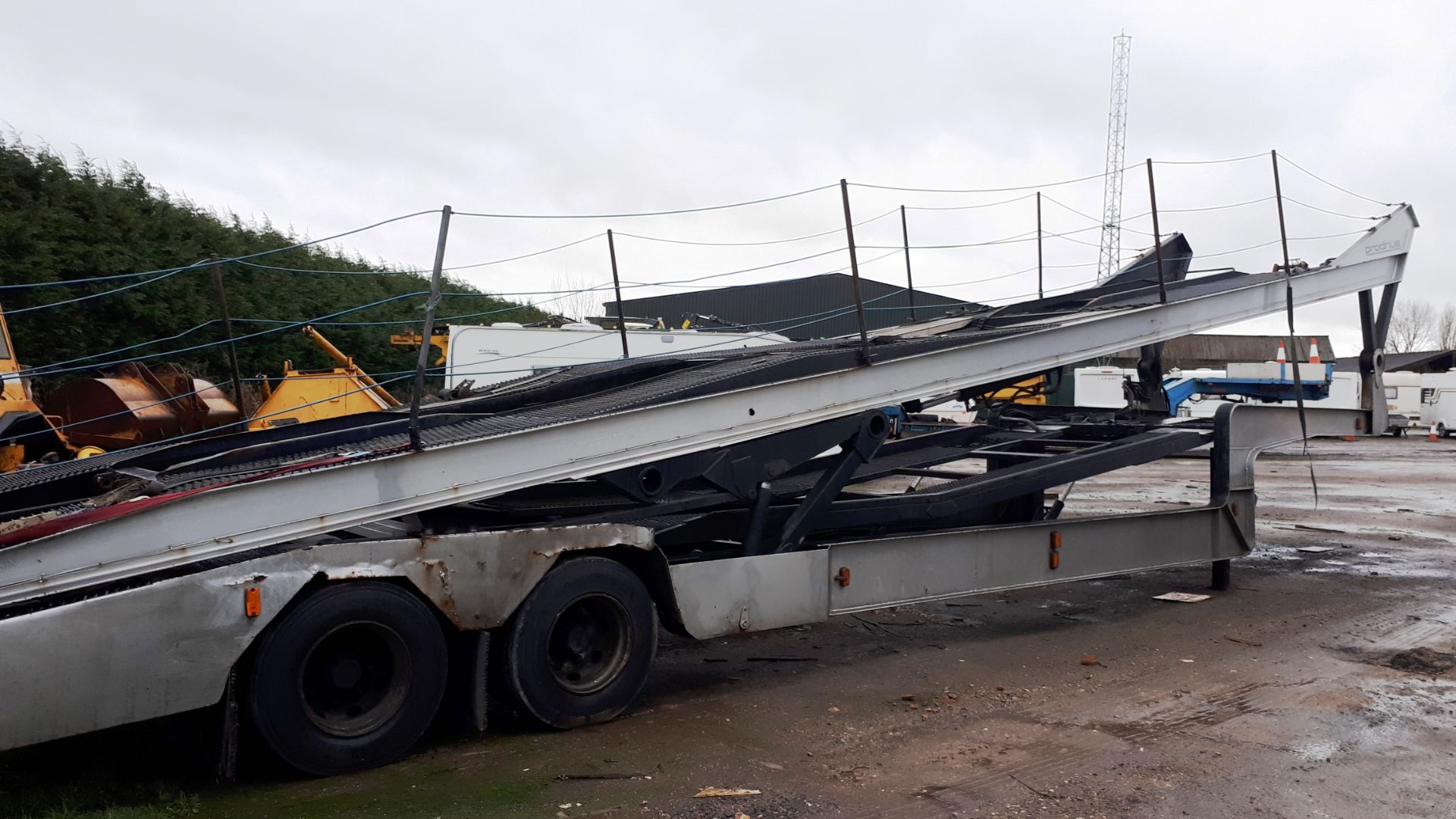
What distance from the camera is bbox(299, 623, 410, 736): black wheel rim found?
4.84 m

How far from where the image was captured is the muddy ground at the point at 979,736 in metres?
4.62

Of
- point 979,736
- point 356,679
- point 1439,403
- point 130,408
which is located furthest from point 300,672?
point 1439,403

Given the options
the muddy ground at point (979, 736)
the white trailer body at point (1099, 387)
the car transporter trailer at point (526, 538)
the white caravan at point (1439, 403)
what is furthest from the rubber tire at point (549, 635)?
the white caravan at point (1439, 403)

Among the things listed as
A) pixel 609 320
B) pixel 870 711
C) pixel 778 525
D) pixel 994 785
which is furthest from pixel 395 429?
pixel 609 320

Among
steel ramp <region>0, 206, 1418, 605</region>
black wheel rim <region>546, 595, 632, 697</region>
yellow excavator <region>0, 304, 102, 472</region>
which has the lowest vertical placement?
black wheel rim <region>546, 595, 632, 697</region>

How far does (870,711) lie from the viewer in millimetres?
6078

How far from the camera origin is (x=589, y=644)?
5758 mm

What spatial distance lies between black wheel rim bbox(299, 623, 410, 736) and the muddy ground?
0.92 ft

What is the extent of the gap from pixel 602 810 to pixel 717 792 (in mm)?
554

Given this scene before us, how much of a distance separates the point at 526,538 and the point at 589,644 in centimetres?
81

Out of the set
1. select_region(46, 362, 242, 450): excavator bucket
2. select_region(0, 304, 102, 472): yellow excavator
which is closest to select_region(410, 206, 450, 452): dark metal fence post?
select_region(0, 304, 102, 472): yellow excavator

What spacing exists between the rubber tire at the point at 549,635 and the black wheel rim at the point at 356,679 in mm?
581

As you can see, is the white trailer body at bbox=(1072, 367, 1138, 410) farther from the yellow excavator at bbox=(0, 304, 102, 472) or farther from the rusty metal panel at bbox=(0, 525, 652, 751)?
the rusty metal panel at bbox=(0, 525, 652, 751)

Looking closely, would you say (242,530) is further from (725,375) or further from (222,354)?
(222,354)
